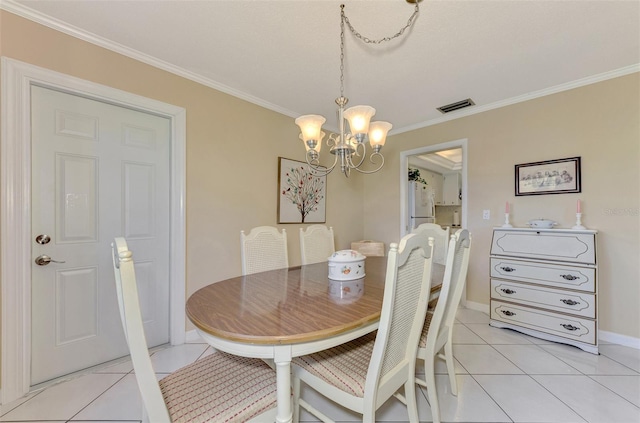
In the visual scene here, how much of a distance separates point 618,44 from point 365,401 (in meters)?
2.99

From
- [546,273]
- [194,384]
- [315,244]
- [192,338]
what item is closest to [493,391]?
[546,273]

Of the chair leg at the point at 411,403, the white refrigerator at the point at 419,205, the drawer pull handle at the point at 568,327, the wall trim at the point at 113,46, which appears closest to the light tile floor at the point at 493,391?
the drawer pull handle at the point at 568,327

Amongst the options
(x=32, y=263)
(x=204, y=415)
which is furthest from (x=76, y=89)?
(x=204, y=415)

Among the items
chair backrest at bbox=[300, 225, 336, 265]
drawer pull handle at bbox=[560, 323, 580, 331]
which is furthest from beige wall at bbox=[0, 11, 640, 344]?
chair backrest at bbox=[300, 225, 336, 265]

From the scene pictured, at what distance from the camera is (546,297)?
2.30 m

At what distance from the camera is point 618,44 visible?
191cm

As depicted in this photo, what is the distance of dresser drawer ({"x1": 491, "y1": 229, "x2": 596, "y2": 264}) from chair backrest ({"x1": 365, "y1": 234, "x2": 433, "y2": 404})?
191 cm

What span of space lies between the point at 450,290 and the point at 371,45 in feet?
5.85

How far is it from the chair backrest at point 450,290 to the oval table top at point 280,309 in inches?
12.7

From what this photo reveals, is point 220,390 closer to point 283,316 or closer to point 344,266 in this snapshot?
point 283,316

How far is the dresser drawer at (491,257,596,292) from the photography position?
2123 mm

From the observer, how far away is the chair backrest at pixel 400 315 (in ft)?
3.19

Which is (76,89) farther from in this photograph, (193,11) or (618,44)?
(618,44)

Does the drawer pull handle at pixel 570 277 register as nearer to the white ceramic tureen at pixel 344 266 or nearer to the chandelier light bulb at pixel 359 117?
the white ceramic tureen at pixel 344 266
